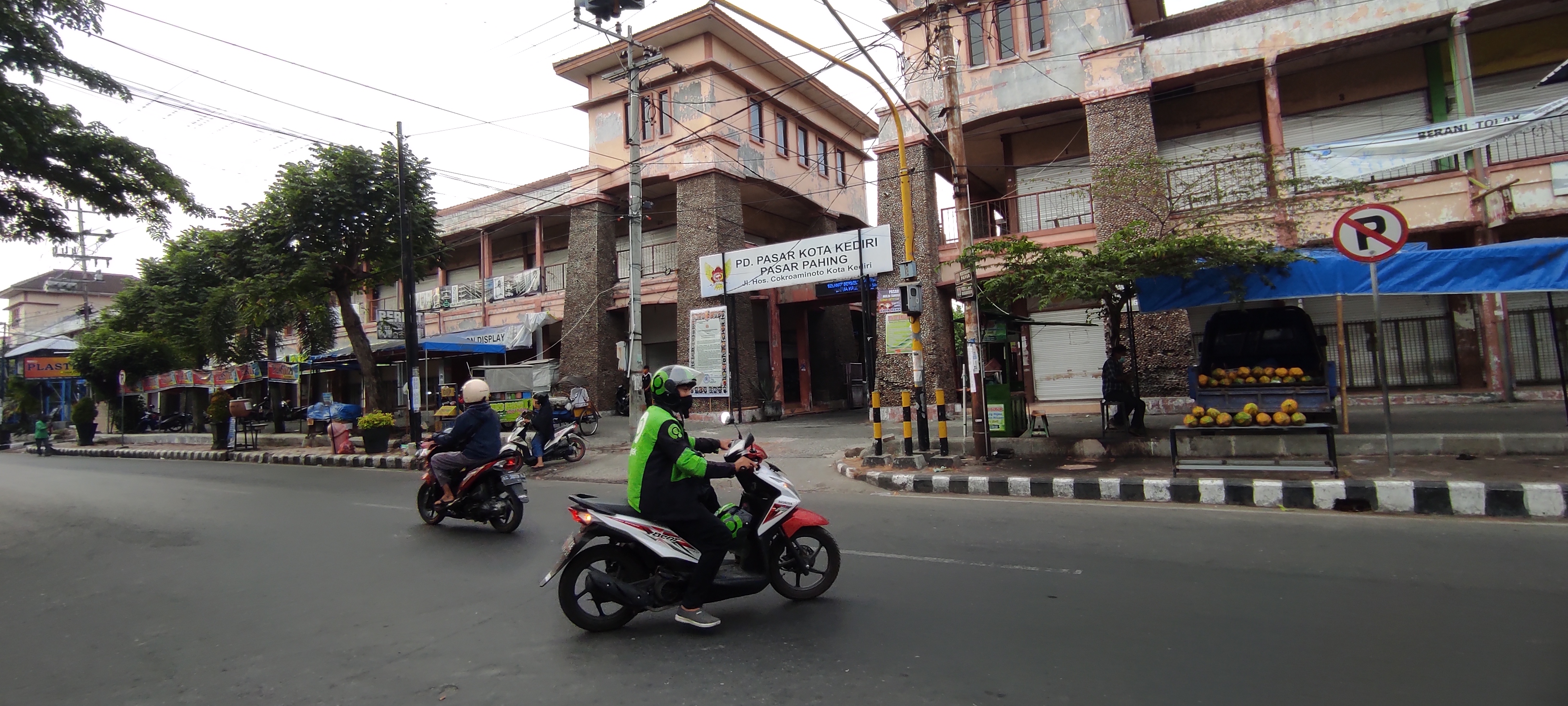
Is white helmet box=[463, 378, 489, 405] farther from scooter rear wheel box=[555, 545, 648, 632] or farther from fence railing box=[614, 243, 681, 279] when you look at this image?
fence railing box=[614, 243, 681, 279]

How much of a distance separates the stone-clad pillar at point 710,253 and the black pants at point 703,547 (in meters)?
15.6

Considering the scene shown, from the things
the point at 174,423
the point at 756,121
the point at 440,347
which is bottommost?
the point at 174,423

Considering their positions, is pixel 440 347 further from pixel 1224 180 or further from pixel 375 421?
pixel 1224 180

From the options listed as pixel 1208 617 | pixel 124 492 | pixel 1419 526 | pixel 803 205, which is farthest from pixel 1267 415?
pixel 803 205

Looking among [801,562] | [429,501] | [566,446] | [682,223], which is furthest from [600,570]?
[682,223]

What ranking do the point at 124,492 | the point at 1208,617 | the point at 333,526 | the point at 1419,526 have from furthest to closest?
the point at 124,492 → the point at 333,526 → the point at 1419,526 → the point at 1208,617

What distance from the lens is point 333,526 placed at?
806cm

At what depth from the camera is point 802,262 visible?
1830 centimetres

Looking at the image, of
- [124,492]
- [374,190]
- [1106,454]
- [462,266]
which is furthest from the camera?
[462,266]

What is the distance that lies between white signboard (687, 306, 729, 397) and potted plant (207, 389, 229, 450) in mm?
13587

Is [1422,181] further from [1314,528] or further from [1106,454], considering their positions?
[1314,528]

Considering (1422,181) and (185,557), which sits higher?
(1422,181)

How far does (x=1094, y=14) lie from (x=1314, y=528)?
13341 millimetres

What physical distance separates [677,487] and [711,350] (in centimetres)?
1565
